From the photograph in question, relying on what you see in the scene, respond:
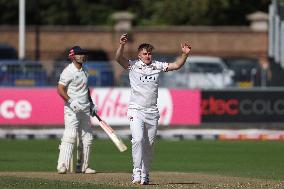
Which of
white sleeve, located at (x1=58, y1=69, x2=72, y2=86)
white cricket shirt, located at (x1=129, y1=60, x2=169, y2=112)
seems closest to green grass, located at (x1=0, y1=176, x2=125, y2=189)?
white cricket shirt, located at (x1=129, y1=60, x2=169, y2=112)

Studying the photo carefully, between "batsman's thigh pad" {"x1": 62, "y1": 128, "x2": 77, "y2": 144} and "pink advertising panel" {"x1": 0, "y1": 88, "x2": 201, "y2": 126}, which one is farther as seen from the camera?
"pink advertising panel" {"x1": 0, "y1": 88, "x2": 201, "y2": 126}

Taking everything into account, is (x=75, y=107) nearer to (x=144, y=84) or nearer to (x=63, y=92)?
(x=63, y=92)

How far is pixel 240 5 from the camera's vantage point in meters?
59.6

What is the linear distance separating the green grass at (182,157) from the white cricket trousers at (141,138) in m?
3.33

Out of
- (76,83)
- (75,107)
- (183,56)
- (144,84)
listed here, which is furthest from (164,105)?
(183,56)

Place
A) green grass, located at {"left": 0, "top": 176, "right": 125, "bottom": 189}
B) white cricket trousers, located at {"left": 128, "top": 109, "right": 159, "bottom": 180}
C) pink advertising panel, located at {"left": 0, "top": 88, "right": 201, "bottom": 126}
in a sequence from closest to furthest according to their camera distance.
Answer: green grass, located at {"left": 0, "top": 176, "right": 125, "bottom": 189} < white cricket trousers, located at {"left": 128, "top": 109, "right": 159, "bottom": 180} < pink advertising panel, located at {"left": 0, "top": 88, "right": 201, "bottom": 126}

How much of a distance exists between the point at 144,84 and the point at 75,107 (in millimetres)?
2654

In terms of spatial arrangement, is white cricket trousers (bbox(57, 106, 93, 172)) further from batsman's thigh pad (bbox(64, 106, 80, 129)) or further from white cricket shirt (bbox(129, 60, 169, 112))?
white cricket shirt (bbox(129, 60, 169, 112))

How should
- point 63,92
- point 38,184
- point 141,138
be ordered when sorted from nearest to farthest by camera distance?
point 38,184, point 141,138, point 63,92

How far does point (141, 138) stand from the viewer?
1853 centimetres

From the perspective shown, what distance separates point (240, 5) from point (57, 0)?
910 centimetres

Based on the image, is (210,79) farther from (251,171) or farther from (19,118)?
(251,171)

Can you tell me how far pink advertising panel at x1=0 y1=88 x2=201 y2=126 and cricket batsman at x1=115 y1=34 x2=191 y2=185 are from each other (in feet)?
52.6

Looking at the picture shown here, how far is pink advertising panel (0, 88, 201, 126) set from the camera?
115 feet
